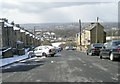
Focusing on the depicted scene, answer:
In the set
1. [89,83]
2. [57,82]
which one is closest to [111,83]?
[89,83]

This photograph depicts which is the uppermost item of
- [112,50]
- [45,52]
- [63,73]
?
[112,50]

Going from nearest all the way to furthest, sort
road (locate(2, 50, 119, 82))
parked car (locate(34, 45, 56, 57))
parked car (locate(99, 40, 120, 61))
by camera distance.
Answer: road (locate(2, 50, 119, 82)), parked car (locate(99, 40, 120, 61)), parked car (locate(34, 45, 56, 57))

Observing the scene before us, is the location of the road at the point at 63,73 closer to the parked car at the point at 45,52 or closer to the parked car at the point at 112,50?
the parked car at the point at 112,50

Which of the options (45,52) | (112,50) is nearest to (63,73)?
(112,50)

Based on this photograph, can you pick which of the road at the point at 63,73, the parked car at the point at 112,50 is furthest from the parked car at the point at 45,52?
the road at the point at 63,73

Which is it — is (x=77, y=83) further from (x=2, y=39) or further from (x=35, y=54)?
(x=2, y=39)

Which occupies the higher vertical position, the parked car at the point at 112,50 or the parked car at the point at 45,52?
the parked car at the point at 112,50

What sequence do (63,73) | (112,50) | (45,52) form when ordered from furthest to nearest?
(45,52)
(112,50)
(63,73)

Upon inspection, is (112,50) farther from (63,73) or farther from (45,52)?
(45,52)

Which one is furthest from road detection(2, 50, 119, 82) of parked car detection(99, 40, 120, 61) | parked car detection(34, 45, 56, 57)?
parked car detection(34, 45, 56, 57)

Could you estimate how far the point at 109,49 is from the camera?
30547 millimetres

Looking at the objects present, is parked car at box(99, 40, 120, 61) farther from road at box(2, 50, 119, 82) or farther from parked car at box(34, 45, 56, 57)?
parked car at box(34, 45, 56, 57)

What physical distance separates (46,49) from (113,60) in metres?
17.3

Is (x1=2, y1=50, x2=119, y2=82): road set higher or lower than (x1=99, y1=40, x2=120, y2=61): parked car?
lower
